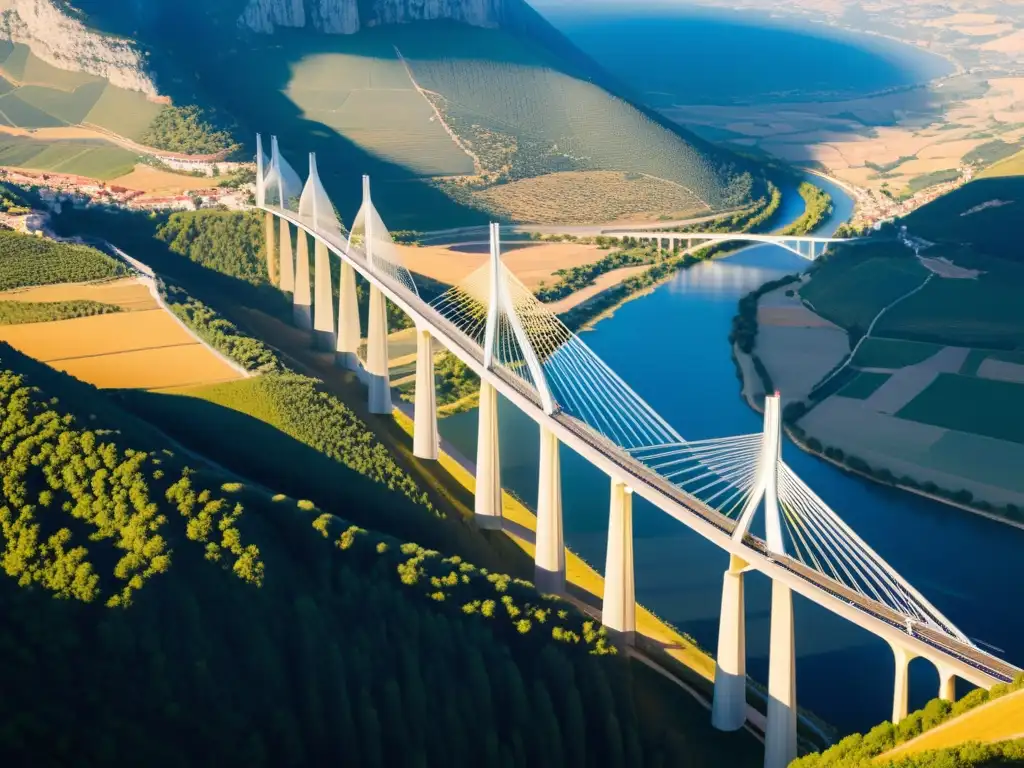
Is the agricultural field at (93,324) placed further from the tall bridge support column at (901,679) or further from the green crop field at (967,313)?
the green crop field at (967,313)

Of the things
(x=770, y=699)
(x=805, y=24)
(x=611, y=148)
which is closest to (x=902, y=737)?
(x=770, y=699)

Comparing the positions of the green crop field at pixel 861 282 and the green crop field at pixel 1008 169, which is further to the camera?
the green crop field at pixel 1008 169

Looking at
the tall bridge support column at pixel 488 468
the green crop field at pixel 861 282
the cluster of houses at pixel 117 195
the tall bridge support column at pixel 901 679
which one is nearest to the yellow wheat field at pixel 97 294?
the cluster of houses at pixel 117 195

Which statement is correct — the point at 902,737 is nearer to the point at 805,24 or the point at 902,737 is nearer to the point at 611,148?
the point at 611,148

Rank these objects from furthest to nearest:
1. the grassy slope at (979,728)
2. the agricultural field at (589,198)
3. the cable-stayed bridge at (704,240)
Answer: the agricultural field at (589,198)
the cable-stayed bridge at (704,240)
the grassy slope at (979,728)

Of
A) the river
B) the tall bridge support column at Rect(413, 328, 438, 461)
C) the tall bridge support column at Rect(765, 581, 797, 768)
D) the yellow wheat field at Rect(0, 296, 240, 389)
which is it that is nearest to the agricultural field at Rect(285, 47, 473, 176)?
the river

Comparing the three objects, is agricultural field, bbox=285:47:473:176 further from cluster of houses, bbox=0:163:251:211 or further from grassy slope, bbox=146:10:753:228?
cluster of houses, bbox=0:163:251:211
